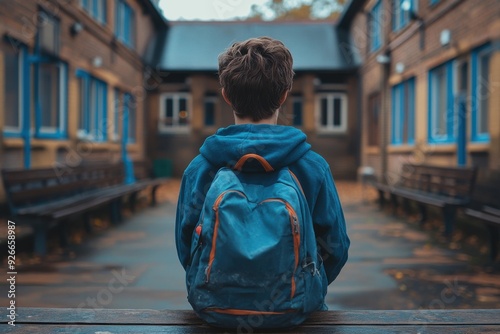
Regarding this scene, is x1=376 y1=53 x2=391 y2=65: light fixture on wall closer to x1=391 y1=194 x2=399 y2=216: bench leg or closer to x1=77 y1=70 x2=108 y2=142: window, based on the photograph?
x1=391 y1=194 x2=399 y2=216: bench leg

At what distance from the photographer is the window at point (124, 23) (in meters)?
17.3

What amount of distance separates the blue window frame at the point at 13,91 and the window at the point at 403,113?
8778 mm

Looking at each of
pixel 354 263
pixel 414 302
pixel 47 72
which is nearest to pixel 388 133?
pixel 47 72

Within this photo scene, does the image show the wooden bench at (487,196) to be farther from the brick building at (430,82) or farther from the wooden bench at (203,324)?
the wooden bench at (203,324)

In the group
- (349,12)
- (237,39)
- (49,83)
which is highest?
(349,12)

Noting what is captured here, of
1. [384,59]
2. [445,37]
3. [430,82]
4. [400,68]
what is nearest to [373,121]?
[384,59]

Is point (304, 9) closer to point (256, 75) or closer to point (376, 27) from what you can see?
point (376, 27)

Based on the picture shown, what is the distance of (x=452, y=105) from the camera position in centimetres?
1112

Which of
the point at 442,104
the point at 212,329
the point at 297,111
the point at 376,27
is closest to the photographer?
the point at 212,329

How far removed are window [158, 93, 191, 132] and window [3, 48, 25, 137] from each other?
13530 mm

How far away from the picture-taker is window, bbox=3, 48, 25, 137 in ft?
29.7

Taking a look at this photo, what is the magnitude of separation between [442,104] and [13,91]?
26.3 feet

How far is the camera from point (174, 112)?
2330 centimetres

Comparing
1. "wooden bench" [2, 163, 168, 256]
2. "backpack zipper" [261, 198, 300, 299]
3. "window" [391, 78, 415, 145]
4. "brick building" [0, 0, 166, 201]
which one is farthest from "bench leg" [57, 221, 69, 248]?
"window" [391, 78, 415, 145]
